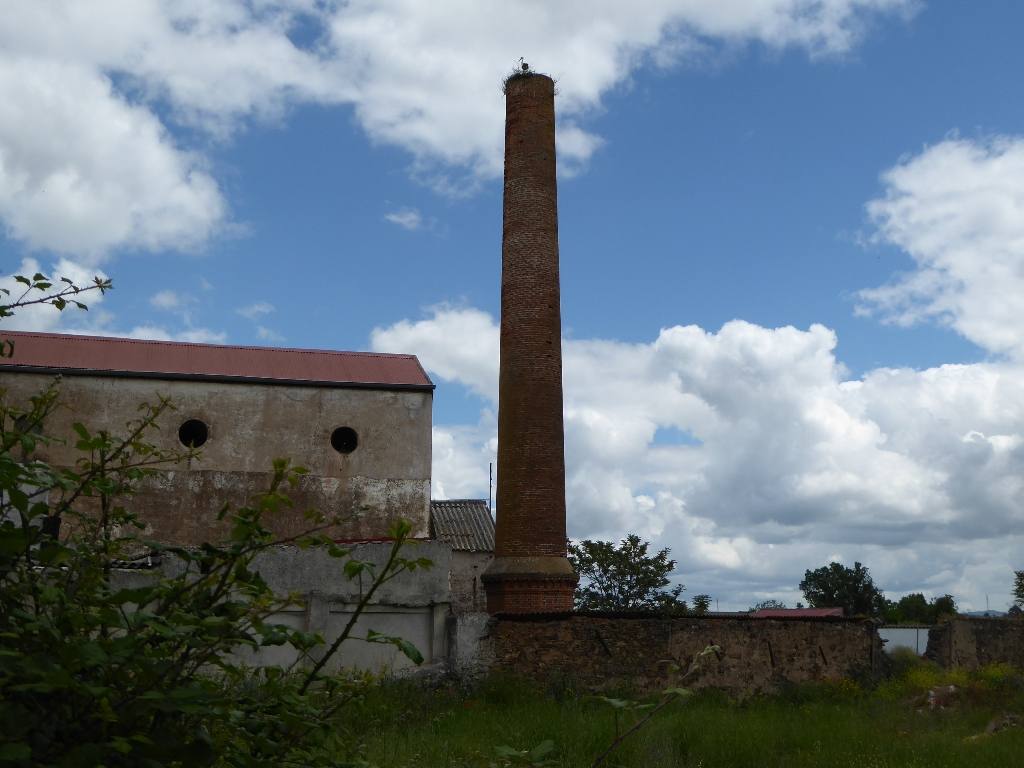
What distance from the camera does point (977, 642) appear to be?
61.7 feet

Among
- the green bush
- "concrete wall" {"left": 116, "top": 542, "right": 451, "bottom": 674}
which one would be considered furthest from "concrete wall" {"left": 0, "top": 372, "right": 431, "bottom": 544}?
the green bush

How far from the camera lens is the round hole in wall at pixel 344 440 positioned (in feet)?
60.7

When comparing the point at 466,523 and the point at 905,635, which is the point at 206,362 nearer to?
the point at 466,523

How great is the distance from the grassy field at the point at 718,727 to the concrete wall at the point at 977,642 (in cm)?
388

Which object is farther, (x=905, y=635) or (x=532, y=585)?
(x=905, y=635)

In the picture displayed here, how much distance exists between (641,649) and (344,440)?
7.23m

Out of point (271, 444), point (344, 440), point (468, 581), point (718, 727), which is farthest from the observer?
point (468, 581)

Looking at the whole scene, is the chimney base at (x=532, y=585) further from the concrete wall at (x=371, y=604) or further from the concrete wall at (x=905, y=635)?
the concrete wall at (x=905, y=635)

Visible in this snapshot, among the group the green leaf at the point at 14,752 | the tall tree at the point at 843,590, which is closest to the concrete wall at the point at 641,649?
the green leaf at the point at 14,752

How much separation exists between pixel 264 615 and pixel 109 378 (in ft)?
55.3

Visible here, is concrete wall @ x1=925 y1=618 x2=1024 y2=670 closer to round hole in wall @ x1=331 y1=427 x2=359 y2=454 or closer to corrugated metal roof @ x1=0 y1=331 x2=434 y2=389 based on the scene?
corrugated metal roof @ x1=0 y1=331 x2=434 y2=389

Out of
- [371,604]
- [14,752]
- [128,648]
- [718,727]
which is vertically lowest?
[718,727]

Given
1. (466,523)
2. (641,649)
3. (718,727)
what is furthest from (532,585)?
(466,523)

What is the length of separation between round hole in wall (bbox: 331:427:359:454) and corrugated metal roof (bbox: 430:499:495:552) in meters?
9.26
